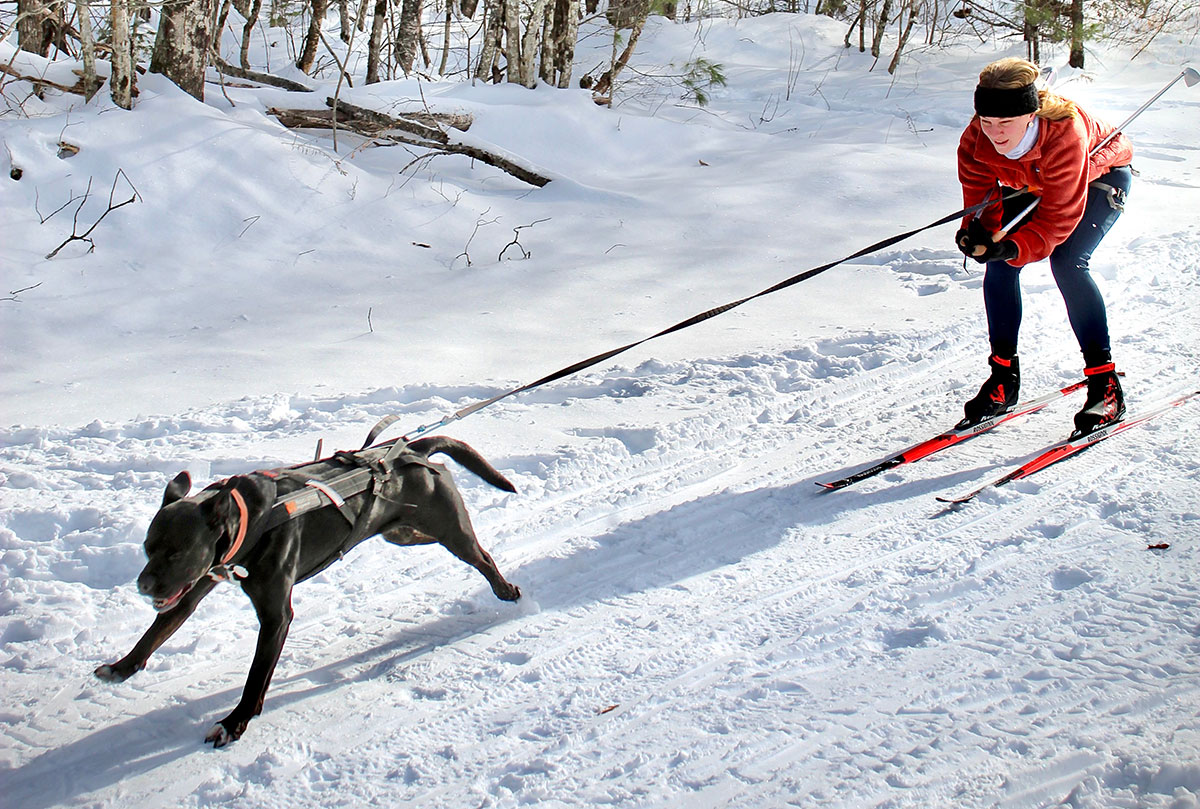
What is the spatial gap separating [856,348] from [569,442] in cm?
Answer: 178

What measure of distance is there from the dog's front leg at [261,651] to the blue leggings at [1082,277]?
3.04 meters

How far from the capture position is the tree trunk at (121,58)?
6.34 meters

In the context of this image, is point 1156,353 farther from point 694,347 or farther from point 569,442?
point 569,442

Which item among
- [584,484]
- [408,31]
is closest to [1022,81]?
[584,484]

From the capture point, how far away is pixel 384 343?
5.12 meters

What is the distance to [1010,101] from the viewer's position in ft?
11.0

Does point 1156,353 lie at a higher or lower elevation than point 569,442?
higher

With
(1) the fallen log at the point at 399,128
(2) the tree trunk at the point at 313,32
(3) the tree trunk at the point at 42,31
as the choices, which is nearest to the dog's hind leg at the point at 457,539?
(1) the fallen log at the point at 399,128

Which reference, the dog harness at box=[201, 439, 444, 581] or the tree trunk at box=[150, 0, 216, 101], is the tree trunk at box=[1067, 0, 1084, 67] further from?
the dog harness at box=[201, 439, 444, 581]

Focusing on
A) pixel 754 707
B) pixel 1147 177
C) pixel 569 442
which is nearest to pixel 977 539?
pixel 754 707

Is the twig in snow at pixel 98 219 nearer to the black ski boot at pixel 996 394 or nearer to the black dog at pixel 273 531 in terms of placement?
the black dog at pixel 273 531

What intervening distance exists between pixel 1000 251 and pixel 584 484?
1851mm

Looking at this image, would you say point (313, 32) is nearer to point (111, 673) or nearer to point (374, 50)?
point (374, 50)

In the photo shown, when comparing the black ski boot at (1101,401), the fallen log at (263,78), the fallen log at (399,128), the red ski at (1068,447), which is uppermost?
the fallen log at (263,78)
